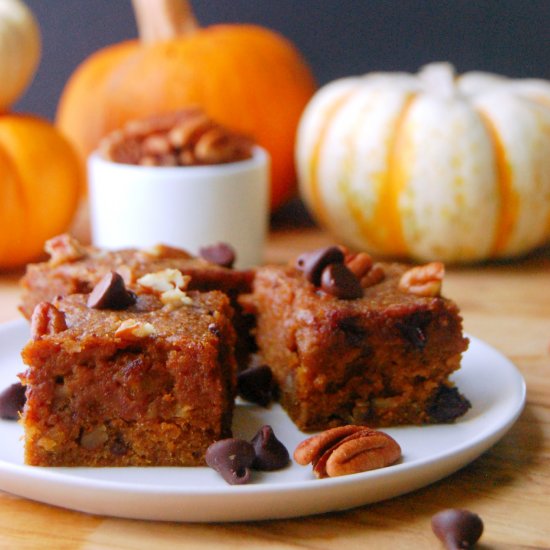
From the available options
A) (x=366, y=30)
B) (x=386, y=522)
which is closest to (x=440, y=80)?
(x=366, y=30)

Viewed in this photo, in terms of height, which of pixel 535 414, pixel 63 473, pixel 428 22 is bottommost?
pixel 535 414

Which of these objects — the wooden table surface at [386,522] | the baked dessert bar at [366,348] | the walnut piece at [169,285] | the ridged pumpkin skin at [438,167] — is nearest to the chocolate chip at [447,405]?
the baked dessert bar at [366,348]

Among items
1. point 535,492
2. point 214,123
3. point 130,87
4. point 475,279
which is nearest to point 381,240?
point 475,279

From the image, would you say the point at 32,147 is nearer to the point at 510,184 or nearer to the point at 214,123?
the point at 214,123

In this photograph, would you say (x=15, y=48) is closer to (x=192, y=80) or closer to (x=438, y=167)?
(x=192, y=80)

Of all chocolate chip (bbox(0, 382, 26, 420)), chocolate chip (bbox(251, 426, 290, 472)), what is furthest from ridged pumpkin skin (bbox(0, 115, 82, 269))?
chocolate chip (bbox(251, 426, 290, 472))

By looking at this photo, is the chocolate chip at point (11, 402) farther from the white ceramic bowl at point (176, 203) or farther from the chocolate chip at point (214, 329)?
the white ceramic bowl at point (176, 203)
